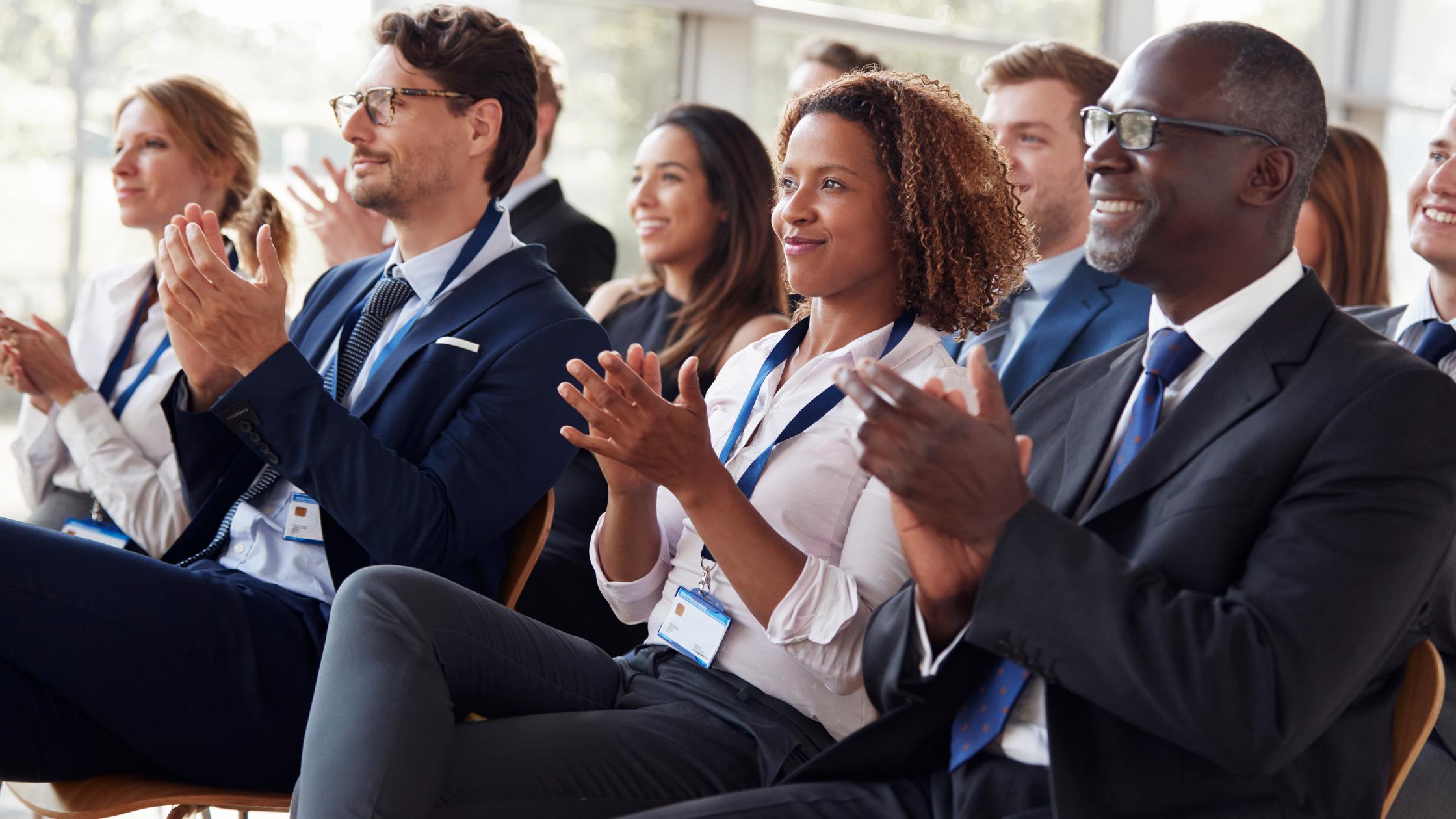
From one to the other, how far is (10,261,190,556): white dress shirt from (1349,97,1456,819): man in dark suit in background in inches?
85.1

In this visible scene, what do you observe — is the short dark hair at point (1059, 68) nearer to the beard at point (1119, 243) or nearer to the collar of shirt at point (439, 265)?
the collar of shirt at point (439, 265)

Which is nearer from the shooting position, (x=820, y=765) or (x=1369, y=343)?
(x=1369, y=343)

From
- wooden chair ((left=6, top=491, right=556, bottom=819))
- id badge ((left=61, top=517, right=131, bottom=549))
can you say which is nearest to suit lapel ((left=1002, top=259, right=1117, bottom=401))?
wooden chair ((left=6, top=491, right=556, bottom=819))

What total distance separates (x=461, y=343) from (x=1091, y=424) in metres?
1.11

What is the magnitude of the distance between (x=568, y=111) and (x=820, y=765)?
440 cm

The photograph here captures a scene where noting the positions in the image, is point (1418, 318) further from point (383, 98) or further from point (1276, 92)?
point (383, 98)

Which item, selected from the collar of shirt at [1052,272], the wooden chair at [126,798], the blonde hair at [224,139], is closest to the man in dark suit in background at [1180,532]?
the wooden chair at [126,798]

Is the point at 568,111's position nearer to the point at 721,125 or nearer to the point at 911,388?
the point at 721,125

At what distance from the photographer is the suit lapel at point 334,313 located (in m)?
2.46

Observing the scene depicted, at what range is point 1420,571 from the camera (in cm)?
121

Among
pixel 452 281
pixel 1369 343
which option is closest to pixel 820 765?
pixel 1369 343

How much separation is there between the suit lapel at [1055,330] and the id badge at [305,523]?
1481 millimetres

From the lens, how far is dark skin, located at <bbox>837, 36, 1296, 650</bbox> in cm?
133

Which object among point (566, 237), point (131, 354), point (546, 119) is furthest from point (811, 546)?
point (546, 119)
